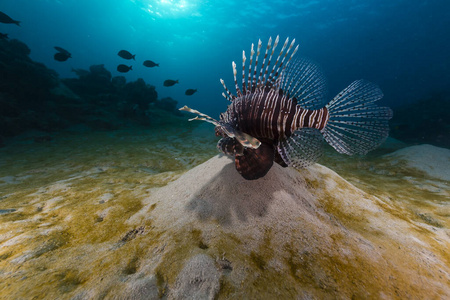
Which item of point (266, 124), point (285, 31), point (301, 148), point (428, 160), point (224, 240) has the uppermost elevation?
point (285, 31)

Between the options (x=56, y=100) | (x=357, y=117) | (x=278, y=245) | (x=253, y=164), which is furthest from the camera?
(x=56, y=100)

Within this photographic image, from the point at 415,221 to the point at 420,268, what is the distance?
1277 mm

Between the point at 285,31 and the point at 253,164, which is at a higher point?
the point at 285,31

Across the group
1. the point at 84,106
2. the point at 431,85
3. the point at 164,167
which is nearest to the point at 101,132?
the point at 84,106

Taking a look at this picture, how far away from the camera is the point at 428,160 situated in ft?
16.6

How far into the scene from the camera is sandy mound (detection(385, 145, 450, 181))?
4.48 meters

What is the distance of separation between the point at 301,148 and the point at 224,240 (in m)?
1.37

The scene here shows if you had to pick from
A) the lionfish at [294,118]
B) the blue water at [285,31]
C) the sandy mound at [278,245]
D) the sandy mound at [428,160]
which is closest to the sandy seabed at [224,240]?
the sandy mound at [278,245]

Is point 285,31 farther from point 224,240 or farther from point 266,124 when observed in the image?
point 224,240

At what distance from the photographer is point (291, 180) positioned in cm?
234

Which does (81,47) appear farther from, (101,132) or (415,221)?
(415,221)

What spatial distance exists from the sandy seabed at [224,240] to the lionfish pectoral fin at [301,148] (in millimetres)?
291

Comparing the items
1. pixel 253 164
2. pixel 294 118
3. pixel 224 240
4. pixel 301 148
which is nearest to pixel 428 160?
pixel 301 148

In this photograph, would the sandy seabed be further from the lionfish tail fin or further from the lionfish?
the lionfish tail fin
